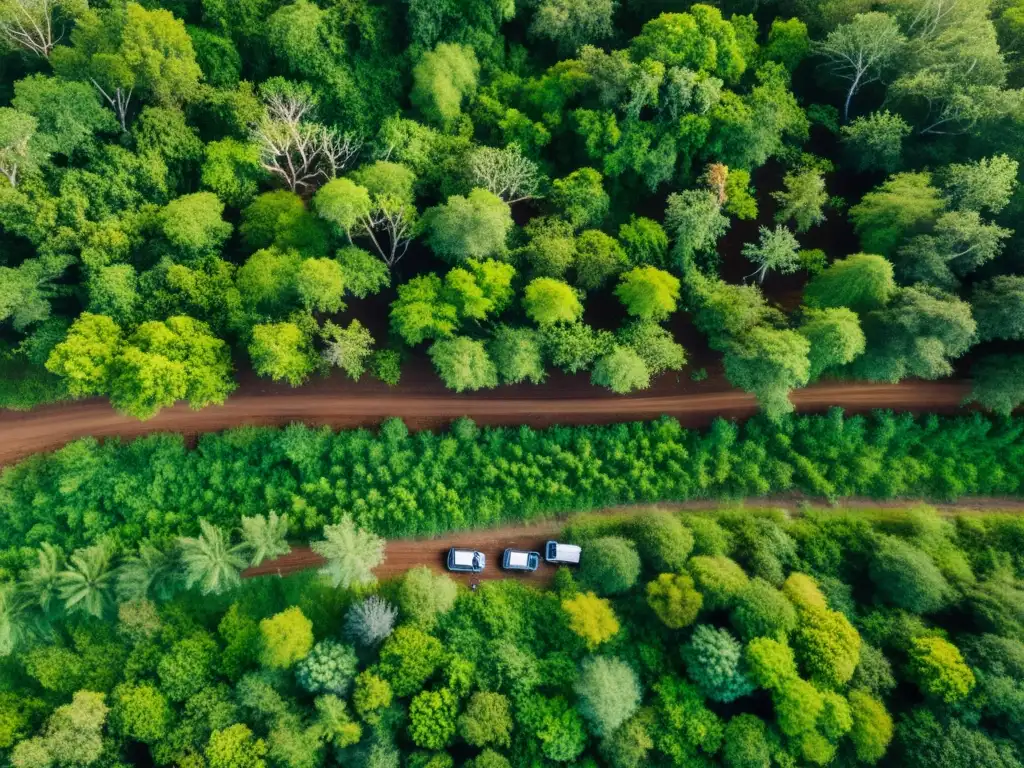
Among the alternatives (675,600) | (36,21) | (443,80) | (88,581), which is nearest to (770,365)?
(675,600)

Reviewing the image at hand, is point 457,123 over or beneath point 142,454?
over

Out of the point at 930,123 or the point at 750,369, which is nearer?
the point at 750,369

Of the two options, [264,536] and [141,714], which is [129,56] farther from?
[141,714]

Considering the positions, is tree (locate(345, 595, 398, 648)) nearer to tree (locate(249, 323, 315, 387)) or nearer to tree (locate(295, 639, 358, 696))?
tree (locate(295, 639, 358, 696))

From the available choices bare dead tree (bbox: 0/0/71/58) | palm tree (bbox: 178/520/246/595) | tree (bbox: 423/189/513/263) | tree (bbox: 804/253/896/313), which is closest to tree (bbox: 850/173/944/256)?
tree (bbox: 804/253/896/313)

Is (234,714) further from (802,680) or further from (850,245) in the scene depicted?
(850,245)

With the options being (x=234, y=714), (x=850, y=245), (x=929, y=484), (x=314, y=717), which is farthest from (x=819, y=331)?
(x=234, y=714)
